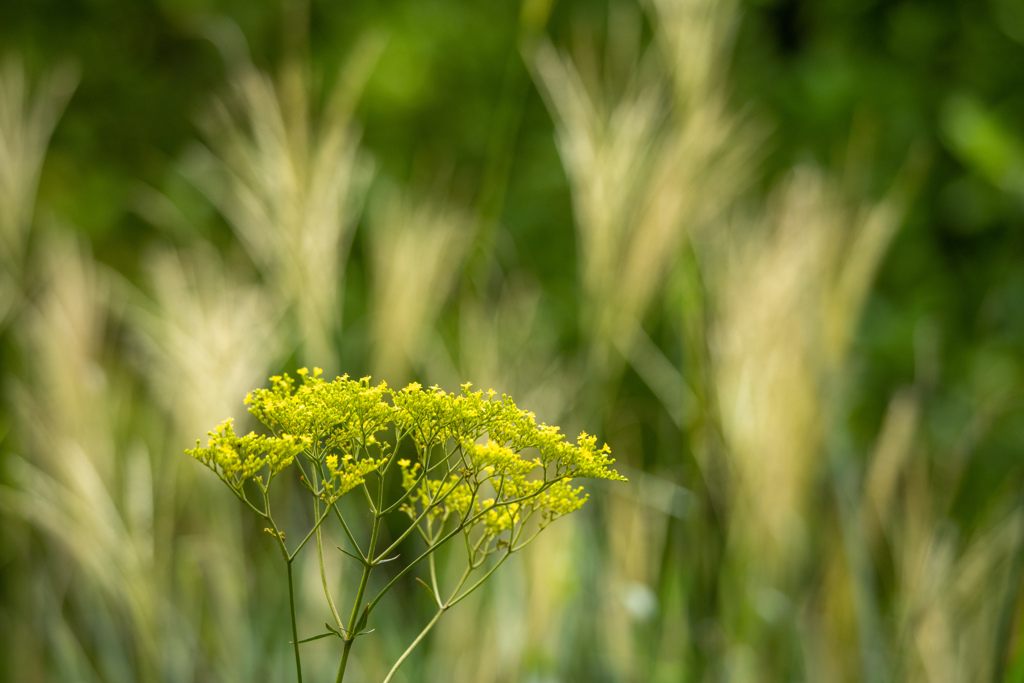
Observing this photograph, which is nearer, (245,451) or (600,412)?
(245,451)

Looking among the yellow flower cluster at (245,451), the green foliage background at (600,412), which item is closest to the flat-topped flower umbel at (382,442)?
the yellow flower cluster at (245,451)

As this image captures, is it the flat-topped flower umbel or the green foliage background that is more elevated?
the green foliage background

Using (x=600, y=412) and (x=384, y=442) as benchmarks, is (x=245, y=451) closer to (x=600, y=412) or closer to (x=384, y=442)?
(x=384, y=442)

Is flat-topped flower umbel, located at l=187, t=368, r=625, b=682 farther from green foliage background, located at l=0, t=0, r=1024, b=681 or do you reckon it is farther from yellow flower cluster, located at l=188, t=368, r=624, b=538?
green foliage background, located at l=0, t=0, r=1024, b=681

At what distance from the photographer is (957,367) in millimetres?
3645

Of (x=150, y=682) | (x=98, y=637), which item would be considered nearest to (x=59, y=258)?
(x=98, y=637)

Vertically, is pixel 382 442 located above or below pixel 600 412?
below

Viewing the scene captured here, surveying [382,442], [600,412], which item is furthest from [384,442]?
[600,412]

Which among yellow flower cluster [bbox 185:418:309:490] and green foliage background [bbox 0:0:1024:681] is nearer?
yellow flower cluster [bbox 185:418:309:490]

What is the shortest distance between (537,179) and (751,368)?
10.0 feet

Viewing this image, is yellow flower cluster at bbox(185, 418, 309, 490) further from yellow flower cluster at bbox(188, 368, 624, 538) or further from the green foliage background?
the green foliage background

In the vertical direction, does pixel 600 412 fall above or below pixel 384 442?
above

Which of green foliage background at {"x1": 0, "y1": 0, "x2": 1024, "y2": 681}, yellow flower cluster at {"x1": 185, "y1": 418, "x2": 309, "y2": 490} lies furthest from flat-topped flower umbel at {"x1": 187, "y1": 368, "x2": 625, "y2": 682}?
green foliage background at {"x1": 0, "y1": 0, "x2": 1024, "y2": 681}

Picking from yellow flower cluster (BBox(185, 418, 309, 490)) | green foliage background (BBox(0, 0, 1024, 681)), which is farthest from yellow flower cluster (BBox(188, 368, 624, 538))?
green foliage background (BBox(0, 0, 1024, 681))
